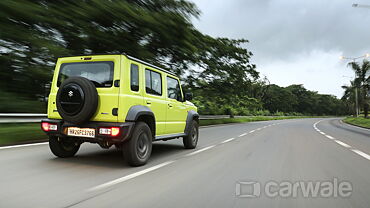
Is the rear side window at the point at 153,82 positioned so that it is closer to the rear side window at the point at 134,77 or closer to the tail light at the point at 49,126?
the rear side window at the point at 134,77

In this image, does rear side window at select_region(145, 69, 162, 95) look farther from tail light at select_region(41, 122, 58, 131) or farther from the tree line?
the tree line

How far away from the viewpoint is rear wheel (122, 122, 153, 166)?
454 cm

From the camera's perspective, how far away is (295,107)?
11325cm

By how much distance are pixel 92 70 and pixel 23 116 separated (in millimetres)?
4555

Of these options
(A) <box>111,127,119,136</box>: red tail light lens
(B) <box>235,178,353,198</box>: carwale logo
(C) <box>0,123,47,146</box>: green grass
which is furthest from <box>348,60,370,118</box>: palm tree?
(A) <box>111,127,119,136</box>: red tail light lens

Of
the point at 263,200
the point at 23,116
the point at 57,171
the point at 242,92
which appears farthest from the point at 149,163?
the point at 242,92

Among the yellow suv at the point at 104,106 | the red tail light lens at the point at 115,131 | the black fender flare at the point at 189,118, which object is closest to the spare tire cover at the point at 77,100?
the yellow suv at the point at 104,106

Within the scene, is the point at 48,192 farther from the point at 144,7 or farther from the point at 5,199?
the point at 144,7

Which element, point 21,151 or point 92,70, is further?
point 21,151

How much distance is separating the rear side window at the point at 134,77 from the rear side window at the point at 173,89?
133 centimetres

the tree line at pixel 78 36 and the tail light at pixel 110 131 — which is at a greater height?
the tree line at pixel 78 36

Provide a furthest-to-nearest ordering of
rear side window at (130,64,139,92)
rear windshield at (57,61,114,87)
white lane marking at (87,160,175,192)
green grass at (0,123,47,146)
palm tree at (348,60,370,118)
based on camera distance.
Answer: palm tree at (348,60,370,118) → green grass at (0,123,47,146) → rear side window at (130,64,139,92) → rear windshield at (57,61,114,87) → white lane marking at (87,160,175,192)

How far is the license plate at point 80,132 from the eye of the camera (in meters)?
4.47

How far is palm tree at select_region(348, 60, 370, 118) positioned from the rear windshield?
56.0 meters
